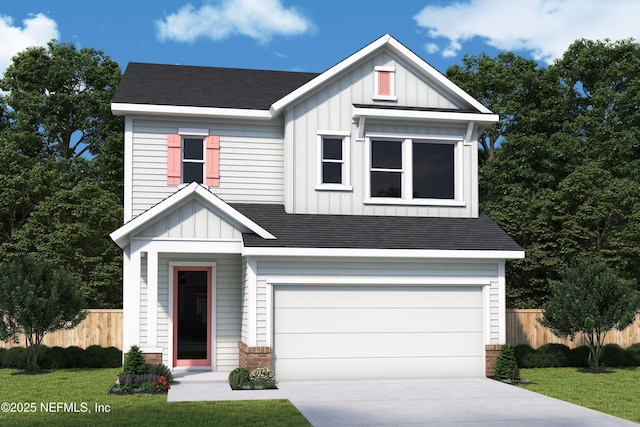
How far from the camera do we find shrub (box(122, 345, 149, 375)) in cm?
1633

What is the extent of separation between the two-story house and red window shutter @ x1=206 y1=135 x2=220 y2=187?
50mm

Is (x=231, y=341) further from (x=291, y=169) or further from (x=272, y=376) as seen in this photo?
(x=291, y=169)

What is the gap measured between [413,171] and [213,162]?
17.6 ft

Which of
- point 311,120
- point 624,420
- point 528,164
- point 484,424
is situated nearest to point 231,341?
point 311,120

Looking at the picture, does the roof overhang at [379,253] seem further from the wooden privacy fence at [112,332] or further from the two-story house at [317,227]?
the wooden privacy fence at [112,332]

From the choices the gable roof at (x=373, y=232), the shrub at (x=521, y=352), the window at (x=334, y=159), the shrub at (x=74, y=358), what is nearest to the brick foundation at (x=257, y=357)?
the gable roof at (x=373, y=232)

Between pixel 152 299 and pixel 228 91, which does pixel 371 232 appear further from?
pixel 228 91

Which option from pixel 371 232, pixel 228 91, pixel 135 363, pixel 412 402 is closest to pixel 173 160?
pixel 228 91

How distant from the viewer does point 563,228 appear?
2977 cm

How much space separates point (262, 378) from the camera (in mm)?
16406

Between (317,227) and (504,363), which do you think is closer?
(504,363)

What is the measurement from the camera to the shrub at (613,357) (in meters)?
21.4

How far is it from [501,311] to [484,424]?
6854 mm

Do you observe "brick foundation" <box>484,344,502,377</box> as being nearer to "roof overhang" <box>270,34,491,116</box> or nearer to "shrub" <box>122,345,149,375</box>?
"roof overhang" <box>270,34,491,116</box>
